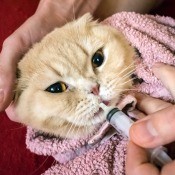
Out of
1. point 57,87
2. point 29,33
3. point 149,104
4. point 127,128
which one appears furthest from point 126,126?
point 29,33

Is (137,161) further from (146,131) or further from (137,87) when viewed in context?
(137,87)

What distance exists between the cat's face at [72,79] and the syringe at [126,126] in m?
0.06

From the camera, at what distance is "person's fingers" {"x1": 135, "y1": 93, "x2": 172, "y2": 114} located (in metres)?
0.77

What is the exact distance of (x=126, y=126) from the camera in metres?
0.69

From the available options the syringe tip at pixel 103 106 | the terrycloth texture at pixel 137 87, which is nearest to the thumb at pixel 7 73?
the terrycloth texture at pixel 137 87

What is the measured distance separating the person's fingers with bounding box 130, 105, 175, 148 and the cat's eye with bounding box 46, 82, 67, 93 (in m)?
0.27

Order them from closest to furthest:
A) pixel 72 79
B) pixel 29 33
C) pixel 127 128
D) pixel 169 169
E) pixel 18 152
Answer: pixel 169 169
pixel 127 128
pixel 72 79
pixel 29 33
pixel 18 152

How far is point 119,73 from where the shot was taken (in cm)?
84

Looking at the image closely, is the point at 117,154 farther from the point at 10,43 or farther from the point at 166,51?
the point at 10,43

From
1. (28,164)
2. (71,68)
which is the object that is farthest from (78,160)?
(28,164)

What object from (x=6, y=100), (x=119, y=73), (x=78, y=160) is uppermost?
(x=119, y=73)

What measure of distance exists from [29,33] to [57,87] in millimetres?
255

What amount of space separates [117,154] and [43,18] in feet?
1.56

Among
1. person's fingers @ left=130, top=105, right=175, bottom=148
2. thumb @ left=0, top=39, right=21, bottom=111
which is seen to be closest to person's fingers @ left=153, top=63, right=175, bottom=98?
person's fingers @ left=130, top=105, right=175, bottom=148
